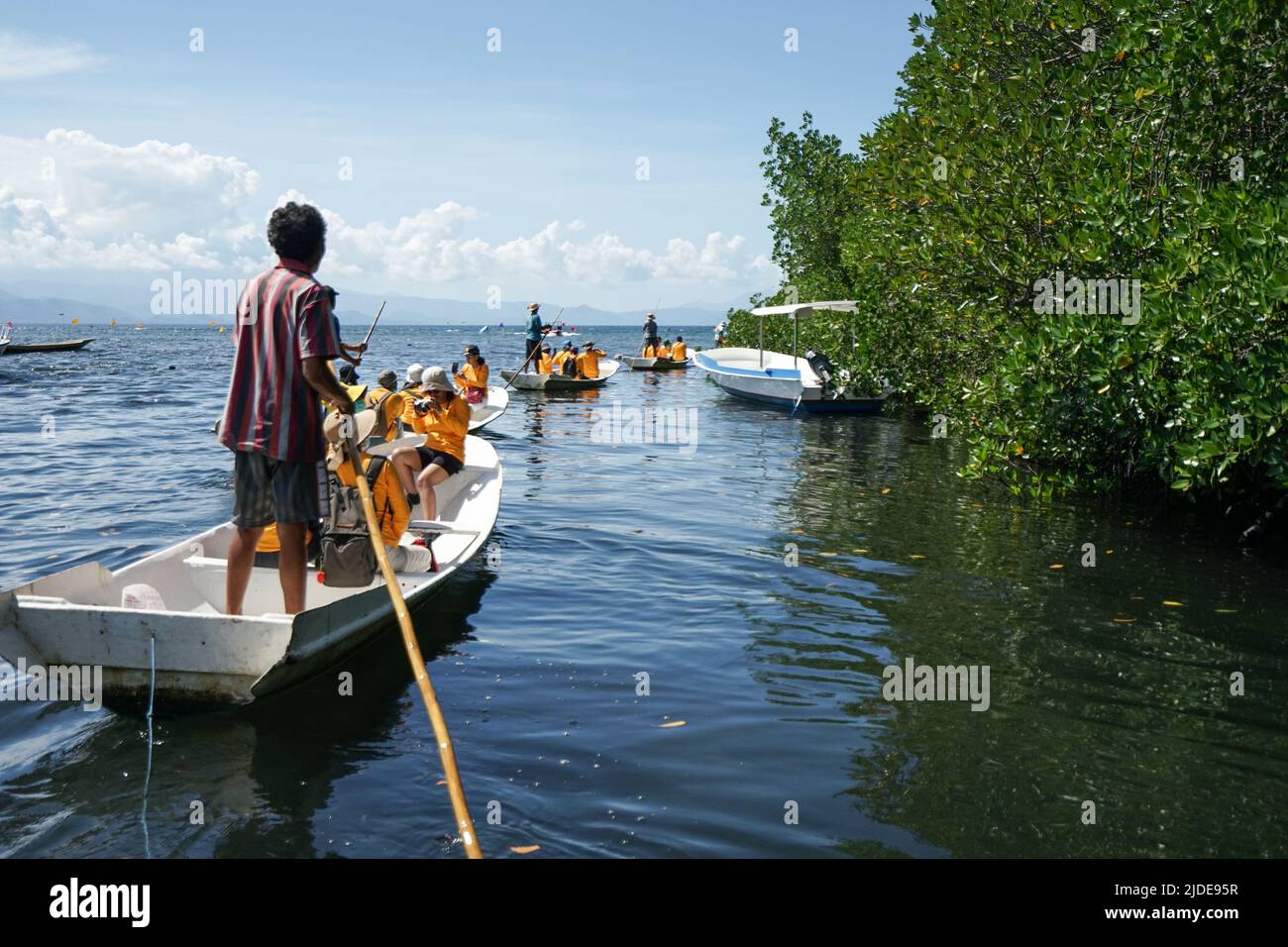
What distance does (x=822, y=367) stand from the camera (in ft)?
90.0

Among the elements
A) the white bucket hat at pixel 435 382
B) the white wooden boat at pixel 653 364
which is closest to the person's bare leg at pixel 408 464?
the white bucket hat at pixel 435 382

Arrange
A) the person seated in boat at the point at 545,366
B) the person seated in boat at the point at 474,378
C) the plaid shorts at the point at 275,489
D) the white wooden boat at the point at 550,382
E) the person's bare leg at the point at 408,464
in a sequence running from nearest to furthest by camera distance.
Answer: the plaid shorts at the point at 275,489, the person's bare leg at the point at 408,464, the person seated in boat at the point at 474,378, the white wooden boat at the point at 550,382, the person seated in boat at the point at 545,366

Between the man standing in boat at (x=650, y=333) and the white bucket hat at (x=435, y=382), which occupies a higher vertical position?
the man standing in boat at (x=650, y=333)

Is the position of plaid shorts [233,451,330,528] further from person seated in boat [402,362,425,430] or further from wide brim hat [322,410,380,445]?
person seated in boat [402,362,425,430]

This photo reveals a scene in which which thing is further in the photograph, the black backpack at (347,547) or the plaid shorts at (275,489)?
the black backpack at (347,547)

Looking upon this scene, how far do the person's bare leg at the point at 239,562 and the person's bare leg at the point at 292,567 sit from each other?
0.56ft

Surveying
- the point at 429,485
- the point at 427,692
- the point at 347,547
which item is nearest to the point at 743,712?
the point at 427,692

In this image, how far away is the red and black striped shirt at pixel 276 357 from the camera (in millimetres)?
5734

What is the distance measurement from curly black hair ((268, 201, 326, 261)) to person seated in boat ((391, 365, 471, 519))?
15.2 ft

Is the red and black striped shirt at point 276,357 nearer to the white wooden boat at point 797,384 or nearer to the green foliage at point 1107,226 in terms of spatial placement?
the green foliage at point 1107,226

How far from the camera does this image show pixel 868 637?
802cm
